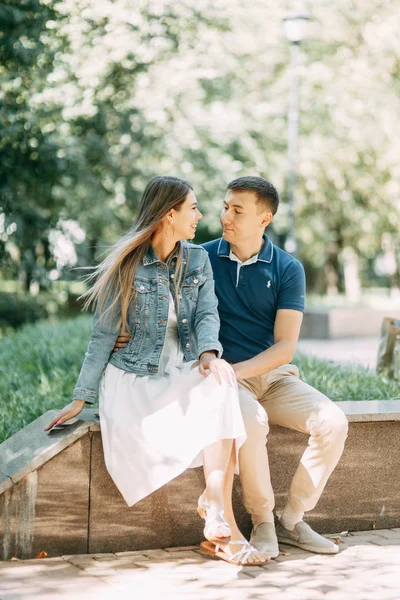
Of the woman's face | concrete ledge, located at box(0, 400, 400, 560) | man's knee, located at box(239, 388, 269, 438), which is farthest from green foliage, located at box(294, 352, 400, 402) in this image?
the woman's face

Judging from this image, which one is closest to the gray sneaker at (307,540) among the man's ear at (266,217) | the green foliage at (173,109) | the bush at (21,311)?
the man's ear at (266,217)

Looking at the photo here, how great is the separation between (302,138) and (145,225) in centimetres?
2181

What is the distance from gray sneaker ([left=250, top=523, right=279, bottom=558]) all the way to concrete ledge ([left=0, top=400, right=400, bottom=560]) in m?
0.28

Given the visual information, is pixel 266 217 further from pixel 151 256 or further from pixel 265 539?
pixel 265 539

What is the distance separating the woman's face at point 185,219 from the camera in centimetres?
495

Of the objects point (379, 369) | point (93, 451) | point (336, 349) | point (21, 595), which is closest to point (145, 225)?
point (93, 451)

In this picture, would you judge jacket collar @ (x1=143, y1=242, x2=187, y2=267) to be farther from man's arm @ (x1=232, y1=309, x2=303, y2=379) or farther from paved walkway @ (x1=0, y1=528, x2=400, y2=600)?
paved walkway @ (x1=0, y1=528, x2=400, y2=600)

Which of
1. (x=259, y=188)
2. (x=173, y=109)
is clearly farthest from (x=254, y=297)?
(x=173, y=109)

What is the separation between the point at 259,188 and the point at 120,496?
73.4 inches

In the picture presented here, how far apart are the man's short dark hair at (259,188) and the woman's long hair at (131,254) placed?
40 centimetres

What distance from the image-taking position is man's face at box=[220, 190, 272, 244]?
5.28 metres

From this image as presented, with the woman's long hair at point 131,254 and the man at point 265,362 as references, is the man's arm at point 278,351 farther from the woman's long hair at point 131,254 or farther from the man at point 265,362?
the woman's long hair at point 131,254

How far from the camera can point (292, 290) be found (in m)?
5.17

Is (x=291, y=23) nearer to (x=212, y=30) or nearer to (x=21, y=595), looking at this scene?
(x=212, y=30)
